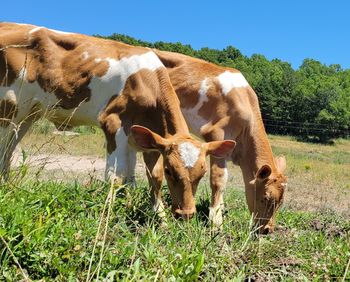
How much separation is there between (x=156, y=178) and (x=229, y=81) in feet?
9.02

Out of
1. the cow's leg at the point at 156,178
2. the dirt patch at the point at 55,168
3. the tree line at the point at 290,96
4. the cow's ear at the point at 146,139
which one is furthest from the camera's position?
the tree line at the point at 290,96

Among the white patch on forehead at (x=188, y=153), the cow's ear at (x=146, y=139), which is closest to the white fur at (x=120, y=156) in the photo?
the cow's ear at (x=146, y=139)

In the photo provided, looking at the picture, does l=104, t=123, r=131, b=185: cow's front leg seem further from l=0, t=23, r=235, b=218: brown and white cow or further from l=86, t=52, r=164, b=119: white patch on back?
l=86, t=52, r=164, b=119: white patch on back

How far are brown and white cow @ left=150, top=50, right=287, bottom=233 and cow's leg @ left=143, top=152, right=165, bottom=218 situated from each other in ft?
3.73

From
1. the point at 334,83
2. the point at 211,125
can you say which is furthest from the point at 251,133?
the point at 334,83

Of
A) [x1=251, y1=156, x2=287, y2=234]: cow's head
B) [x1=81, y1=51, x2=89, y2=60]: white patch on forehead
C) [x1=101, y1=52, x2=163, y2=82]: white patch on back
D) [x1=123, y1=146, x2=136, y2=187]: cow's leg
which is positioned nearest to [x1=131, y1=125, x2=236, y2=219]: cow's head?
[x1=123, y1=146, x2=136, y2=187]: cow's leg

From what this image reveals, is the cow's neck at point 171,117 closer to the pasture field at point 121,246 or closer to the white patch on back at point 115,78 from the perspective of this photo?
the white patch on back at point 115,78

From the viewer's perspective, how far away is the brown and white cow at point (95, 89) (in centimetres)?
637

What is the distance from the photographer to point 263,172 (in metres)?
6.84

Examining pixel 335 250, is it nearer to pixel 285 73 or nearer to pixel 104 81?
pixel 104 81

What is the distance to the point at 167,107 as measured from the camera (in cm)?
646

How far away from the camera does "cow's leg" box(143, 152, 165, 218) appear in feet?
17.8

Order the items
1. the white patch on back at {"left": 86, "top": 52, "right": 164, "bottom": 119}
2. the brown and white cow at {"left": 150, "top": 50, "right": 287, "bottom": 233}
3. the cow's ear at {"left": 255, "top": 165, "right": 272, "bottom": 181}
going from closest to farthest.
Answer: the white patch on back at {"left": 86, "top": 52, "right": 164, "bottom": 119} → the cow's ear at {"left": 255, "top": 165, "right": 272, "bottom": 181} → the brown and white cow at {"left": 150, "top": 50, "right": 287, "bottom": 233}

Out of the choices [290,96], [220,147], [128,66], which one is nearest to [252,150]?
[220,147]
